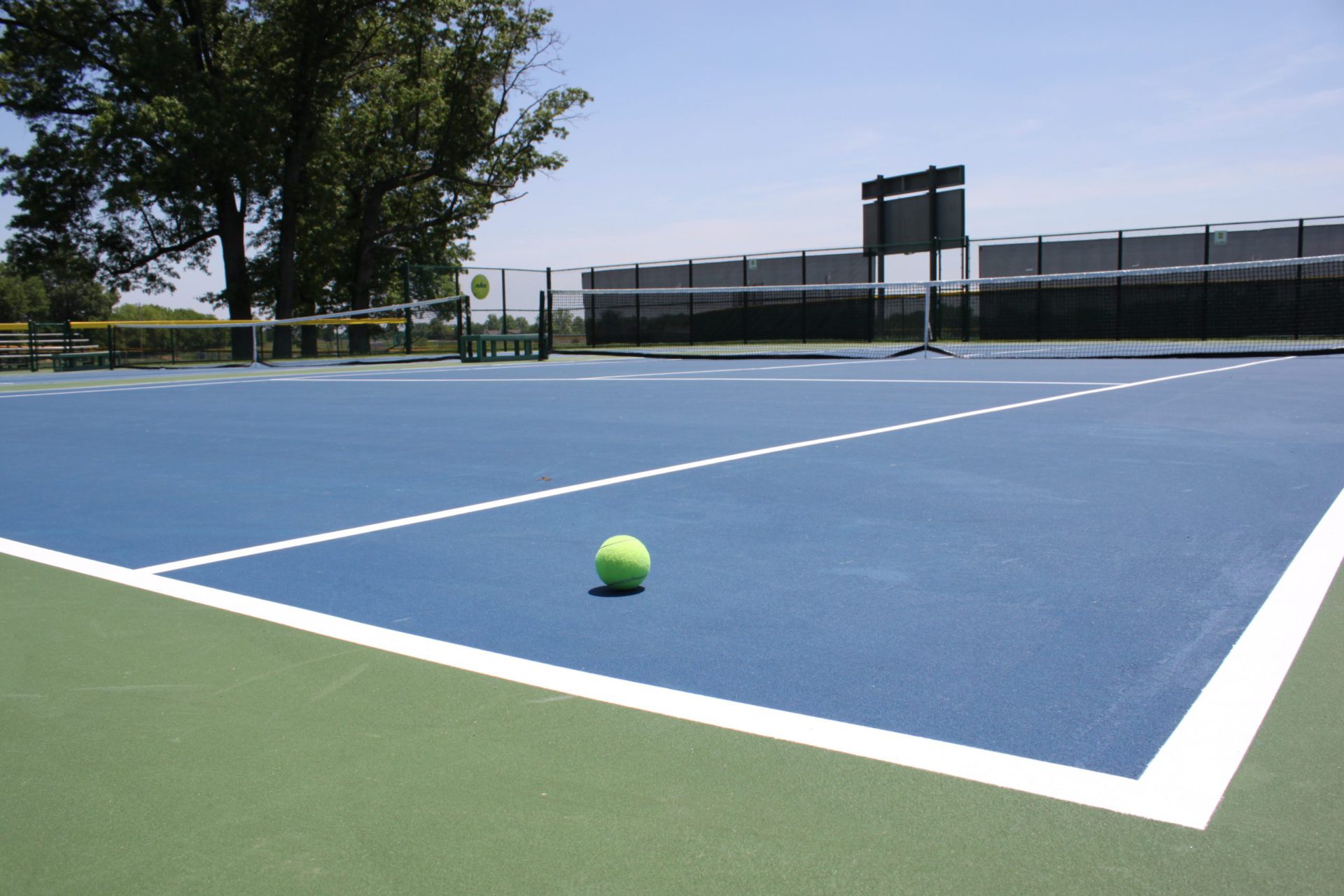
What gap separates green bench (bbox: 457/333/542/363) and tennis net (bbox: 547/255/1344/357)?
2.11 meters

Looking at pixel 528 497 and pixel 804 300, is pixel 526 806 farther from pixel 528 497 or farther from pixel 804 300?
pixel 804 300

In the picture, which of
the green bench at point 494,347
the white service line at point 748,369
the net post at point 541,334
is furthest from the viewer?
the net post at point 541,334

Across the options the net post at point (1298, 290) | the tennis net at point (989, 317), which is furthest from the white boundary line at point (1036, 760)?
the net post at point (1298, 290)

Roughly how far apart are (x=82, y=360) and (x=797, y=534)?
3527cm

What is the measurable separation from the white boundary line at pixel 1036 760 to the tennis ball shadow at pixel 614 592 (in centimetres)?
73

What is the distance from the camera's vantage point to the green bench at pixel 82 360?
3017 centimetres

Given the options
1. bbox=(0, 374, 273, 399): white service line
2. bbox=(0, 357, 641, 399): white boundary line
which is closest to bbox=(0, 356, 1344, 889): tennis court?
bbox=(0, 374, 273, 399): white service line

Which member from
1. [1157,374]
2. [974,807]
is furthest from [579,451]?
[1157,374]

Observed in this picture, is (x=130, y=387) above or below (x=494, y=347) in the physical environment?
below

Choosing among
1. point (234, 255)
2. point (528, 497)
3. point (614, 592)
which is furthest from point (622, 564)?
point (234, 255)

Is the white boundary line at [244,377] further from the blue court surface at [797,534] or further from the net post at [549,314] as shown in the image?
the blue court surface at [797,534]

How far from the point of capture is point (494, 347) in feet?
98.6

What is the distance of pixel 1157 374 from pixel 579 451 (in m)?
11.4

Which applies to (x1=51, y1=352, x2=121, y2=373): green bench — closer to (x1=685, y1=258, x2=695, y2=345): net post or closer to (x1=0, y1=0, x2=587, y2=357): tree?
(x1=0, y1=0, x2=587, y2=357): tree
